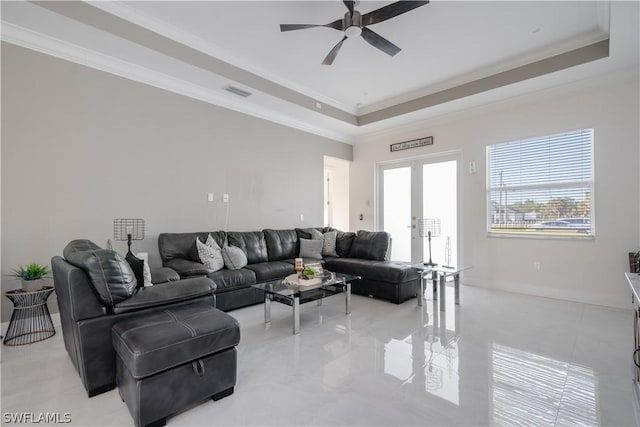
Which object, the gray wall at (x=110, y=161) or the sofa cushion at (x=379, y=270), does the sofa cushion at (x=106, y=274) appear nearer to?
the gray wall at (x=110, y=161)

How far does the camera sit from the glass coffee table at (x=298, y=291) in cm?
298

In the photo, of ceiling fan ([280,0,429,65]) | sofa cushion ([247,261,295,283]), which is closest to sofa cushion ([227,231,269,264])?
sofa cushion ([247,261,295,283])

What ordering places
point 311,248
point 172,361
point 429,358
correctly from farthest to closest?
point 311,248 → point 429,358 → point 172,361

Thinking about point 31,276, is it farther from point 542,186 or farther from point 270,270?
point 542,186

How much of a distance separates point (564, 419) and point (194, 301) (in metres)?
2.48

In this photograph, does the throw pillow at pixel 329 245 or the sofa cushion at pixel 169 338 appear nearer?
the sofa cushion at pixel 169 338

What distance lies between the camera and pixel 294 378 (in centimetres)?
215

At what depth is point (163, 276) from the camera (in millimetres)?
3070

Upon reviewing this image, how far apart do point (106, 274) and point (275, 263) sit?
263 centimetres

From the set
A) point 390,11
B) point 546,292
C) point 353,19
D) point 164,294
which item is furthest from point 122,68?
point 546,292

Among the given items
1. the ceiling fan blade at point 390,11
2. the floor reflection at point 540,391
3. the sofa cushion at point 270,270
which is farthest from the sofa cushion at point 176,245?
the floor reflection at point 540,391

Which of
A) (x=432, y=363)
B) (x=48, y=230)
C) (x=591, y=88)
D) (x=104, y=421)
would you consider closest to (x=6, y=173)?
(x=48, y=230)

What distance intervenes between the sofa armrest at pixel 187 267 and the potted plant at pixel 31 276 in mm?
1126

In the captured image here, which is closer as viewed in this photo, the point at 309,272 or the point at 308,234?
the point at 309,272
